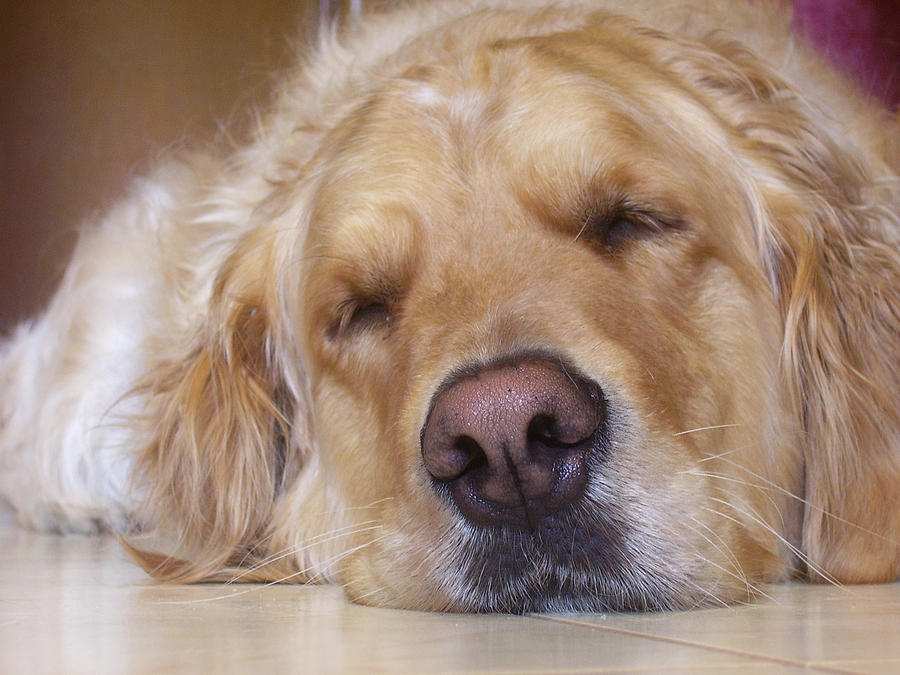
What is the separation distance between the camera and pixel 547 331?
202cm

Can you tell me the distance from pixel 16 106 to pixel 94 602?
261 inches

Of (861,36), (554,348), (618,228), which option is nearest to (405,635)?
(554,348)

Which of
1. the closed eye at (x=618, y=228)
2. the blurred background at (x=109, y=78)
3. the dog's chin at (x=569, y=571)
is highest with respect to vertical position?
the closed eye at (x=618, y=228)

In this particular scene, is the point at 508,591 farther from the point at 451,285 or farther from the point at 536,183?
the point at 536,183

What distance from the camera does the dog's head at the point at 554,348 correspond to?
1966mm

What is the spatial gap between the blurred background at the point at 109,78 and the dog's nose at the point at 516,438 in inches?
235

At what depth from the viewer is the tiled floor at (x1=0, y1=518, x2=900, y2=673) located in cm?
133

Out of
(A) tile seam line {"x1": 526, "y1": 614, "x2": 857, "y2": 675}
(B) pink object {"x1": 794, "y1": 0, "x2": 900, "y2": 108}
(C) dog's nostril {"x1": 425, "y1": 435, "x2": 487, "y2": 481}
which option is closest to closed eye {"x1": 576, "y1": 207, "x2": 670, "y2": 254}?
(C) dog's nostril {"x1": 425, "y1": 435, "x2": 487, "y2": 481}

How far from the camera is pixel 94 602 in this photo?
2.08m

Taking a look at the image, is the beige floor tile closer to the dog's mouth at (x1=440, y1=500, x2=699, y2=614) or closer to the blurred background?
the dog's mouth at (x1=440, y1=500, x2=699, y2=614)

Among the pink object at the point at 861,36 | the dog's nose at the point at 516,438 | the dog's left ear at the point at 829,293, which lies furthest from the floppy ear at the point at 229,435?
the pink object at the point at 861,36

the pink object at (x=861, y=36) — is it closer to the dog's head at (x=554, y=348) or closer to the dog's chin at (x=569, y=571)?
the dog's head at (x=554, y=348)

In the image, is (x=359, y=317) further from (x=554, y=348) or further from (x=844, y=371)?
(x=844, y=371)

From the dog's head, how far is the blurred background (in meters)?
4.65
